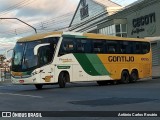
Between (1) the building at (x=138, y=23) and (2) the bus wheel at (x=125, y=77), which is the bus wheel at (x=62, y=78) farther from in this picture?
(1) the building at (x=138, y=23)

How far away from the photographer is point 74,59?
28188mm

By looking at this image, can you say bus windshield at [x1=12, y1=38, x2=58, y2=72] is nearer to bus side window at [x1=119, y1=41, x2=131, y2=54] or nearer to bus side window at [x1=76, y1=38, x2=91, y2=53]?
bus side window at [x1=76, y1=38, x2=91, y2=53]

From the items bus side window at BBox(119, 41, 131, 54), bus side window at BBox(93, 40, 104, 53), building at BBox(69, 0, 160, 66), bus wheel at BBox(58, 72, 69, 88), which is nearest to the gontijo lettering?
bus side window at BBox(119, 41, 131, 54)

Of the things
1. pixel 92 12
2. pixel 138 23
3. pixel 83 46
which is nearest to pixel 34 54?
pixel 83 46

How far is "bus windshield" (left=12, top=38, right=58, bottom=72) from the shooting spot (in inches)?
1036

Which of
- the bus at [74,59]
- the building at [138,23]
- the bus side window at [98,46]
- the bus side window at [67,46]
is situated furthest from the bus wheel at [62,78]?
the building at [138,23]

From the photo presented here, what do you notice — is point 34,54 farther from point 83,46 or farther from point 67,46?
point 83,46

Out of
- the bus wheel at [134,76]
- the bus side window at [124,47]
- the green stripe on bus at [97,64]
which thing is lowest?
the bus wheel at [134,76]

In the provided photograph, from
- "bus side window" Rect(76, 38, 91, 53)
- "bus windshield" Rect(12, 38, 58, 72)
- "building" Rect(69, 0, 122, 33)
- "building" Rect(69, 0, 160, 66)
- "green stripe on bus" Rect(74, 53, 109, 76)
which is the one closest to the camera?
"bus windshield" Rect(12, 38, 58, 72)

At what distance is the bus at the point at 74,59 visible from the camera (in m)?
26.5

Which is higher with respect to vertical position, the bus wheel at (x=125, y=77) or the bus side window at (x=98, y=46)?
the bus side window at (x=98, y=46)

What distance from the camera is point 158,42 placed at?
5031cm

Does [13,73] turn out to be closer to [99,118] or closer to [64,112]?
[64,112]

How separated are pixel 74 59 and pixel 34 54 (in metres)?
3.05
